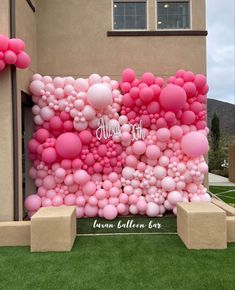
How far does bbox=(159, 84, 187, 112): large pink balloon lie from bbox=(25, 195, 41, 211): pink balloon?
3043mm

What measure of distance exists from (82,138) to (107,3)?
3.22 m

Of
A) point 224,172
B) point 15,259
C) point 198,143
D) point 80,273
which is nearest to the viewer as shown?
point 80,273

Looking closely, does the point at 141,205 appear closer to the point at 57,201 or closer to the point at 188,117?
the point at 57,201

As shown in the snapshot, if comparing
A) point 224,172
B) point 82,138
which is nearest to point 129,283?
point 82,138

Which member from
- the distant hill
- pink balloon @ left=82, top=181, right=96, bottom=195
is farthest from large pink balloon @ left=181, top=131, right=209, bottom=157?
the distant hill

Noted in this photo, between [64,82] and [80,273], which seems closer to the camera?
[80,273]

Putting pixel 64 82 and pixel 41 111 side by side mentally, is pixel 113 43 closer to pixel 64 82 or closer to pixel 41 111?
pixel 64 82

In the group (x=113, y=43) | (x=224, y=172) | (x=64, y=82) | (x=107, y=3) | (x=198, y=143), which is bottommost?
(x=224, y=172)

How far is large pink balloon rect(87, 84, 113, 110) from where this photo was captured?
234 inches

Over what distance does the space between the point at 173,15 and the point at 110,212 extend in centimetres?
459

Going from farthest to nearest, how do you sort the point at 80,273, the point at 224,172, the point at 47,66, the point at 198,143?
the point at 224,172
the point at 47,66
the point at 198,143
the point at 80,273

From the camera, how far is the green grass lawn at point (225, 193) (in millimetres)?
9266

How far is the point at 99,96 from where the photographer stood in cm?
594

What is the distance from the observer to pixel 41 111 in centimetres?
627
